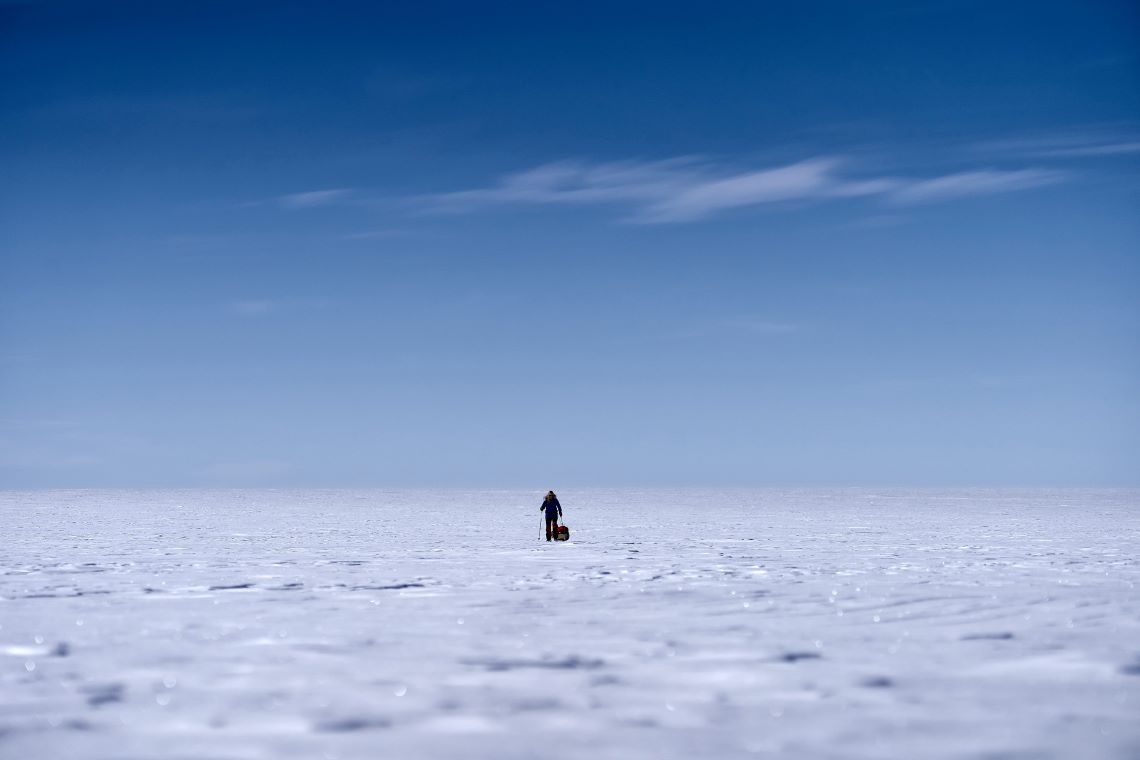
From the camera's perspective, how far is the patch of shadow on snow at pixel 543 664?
27.0ft

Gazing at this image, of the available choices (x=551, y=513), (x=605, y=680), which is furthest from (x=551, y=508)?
(x=605, y=680)

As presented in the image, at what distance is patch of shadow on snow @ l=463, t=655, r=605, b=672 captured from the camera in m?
8.23

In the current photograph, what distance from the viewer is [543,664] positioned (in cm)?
836

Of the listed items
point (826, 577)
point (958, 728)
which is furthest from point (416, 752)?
point (826, 577)

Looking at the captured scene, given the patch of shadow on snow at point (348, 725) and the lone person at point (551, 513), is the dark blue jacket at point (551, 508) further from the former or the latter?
the patch of shadow on snow at point (348, 725)

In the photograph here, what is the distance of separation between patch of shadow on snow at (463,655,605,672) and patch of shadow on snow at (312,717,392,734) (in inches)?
69.2

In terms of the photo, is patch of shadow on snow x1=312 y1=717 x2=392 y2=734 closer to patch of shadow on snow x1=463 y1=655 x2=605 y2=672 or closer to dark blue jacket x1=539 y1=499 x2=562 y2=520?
patch of shadow on snow x1=463 y1=655 x2=605 y2=672

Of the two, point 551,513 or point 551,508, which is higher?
point 551,508

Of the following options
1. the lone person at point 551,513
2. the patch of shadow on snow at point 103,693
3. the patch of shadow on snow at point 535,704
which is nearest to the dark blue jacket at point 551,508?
the lone person at point 551,513

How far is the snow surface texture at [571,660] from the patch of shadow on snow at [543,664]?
0.04 m

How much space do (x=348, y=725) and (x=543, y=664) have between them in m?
2.28

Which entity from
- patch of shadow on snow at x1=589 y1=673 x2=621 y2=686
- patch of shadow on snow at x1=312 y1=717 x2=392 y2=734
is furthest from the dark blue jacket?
patch of shadow on snow at x1=312 y1=717 x2=392 y2=734

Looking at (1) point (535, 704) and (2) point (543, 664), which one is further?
(2) point (543, 664)

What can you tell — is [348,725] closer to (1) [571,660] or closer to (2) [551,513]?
(1) [571,660]
